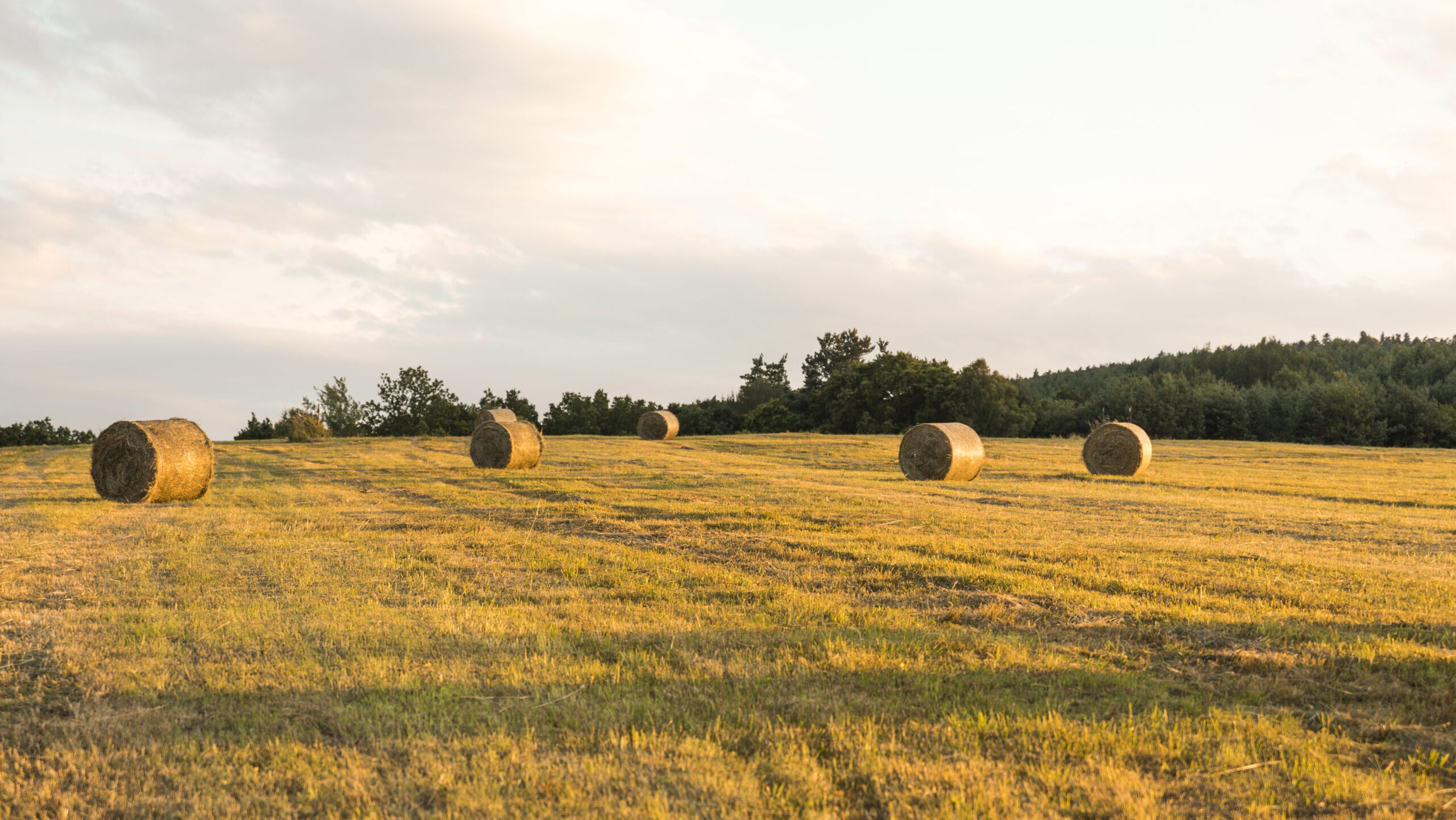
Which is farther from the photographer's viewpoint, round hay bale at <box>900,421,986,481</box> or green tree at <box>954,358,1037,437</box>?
green tree at <box>954,358,1037,437</box>

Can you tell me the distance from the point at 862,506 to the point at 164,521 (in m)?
12.8

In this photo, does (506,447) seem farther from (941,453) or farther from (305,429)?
(305,429)

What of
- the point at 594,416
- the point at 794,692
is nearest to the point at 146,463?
the point at 794,692

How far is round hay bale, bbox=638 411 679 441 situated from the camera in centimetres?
5491

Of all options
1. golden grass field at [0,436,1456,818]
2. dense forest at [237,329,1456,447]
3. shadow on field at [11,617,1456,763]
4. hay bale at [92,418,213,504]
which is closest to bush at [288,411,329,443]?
dense forest at [237,329,1456,447]

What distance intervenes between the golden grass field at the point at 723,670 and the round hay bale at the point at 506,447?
50.8 feet

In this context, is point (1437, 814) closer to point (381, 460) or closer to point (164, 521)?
point (164, 521)

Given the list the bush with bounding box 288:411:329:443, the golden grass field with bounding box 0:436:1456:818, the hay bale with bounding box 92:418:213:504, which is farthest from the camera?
the bush with bounding box 288:411:329:443

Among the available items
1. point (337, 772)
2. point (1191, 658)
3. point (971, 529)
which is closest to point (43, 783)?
point (337, 772)

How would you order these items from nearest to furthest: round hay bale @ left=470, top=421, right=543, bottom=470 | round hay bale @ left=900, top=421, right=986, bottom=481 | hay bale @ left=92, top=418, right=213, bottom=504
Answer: hay bale @ left=92, top=418, right=213, bottom=504 < round hay bale @ left=900, top=421, right=986, bottom=481 < round hay bale @ left=470, top=421, right=543, bottom=470

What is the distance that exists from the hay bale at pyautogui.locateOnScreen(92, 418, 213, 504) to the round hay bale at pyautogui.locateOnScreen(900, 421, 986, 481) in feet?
64.0

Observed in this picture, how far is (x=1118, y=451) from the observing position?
2983 cm

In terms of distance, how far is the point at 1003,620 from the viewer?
316 inches

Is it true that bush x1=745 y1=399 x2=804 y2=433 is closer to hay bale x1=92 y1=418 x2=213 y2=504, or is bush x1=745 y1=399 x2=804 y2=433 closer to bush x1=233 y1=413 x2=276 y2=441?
bush x1=233 y1=413 x2=276 y2=441
